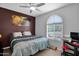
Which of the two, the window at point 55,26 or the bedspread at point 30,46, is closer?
the bedspread at point 30,46

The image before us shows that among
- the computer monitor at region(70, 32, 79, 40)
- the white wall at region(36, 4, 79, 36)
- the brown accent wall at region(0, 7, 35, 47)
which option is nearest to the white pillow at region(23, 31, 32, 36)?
the brown accent wall at region(0, 7, 35, 47)

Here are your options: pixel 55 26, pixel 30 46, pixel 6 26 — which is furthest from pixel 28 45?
pixel 55 26

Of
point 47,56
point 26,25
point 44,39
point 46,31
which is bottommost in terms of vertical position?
point 47,56

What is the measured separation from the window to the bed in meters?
0.17

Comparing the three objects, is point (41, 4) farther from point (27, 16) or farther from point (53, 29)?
point (53, 29)

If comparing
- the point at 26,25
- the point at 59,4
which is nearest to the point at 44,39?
the point at 26,25

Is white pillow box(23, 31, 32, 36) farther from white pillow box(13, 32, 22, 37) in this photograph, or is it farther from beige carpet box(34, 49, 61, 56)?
beige carpet box(34, 49, 61, 56)

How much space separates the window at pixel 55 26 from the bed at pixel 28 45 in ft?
0.56

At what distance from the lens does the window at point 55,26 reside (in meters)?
1.84

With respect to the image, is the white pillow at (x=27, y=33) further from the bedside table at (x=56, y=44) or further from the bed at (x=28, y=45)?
the bedside table at (x=56, y=44)

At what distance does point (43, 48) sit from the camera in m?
1.90

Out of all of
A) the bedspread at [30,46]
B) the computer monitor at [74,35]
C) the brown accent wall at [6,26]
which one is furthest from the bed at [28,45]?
the computer monitor at [74,35]

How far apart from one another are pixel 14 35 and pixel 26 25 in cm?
29

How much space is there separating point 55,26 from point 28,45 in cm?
60
